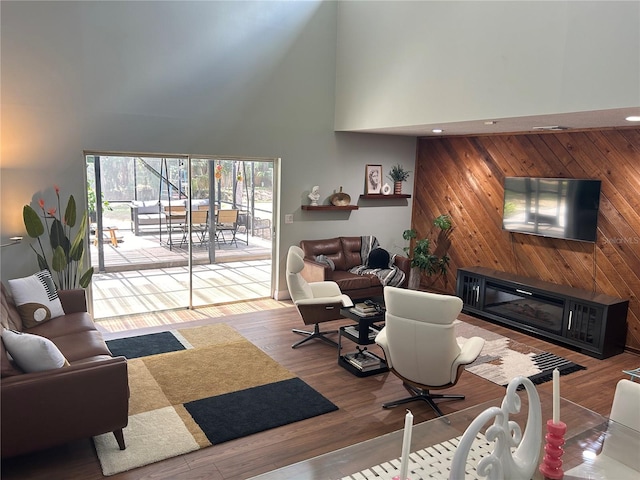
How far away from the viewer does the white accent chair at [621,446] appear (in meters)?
2.30

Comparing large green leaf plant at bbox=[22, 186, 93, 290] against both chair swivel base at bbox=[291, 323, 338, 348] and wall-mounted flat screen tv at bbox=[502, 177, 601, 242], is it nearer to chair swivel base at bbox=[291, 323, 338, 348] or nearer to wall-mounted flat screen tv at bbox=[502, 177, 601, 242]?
chair swivel base at bbox=[291, 323, 338, 348]

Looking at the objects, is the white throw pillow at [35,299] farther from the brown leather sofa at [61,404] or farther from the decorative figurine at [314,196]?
the decorative figurine at [314,196]

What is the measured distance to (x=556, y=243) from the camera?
607 cm

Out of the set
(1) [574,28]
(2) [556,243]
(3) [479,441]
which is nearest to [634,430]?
(3) [479,441]

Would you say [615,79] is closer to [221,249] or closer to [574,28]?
[574,28]

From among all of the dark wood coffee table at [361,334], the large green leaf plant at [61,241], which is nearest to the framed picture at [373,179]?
the dark wood coffee table at [361,334]

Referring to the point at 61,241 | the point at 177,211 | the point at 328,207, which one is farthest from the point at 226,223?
the point at 61,241

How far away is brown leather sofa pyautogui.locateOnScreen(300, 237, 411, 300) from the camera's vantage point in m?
6.57

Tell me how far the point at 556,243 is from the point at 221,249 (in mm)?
4440

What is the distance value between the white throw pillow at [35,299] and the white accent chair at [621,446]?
4.27 m

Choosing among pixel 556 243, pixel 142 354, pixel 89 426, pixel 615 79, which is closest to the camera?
pixel 89 426

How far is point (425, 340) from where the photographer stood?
3580 millimetres

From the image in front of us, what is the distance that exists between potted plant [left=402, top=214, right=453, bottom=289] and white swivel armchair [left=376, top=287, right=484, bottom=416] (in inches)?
144

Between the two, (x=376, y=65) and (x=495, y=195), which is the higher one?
(x=376, y=65)
